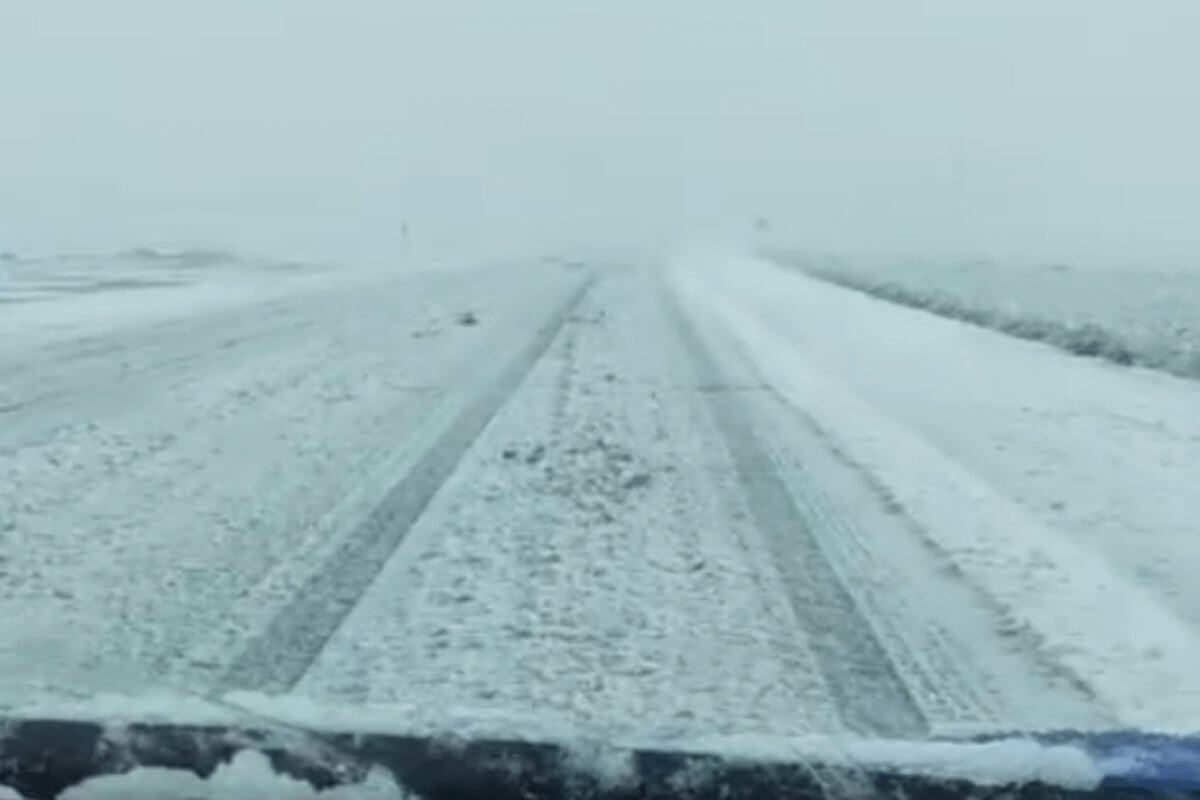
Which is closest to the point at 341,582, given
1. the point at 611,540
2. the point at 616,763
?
the point at 611,540

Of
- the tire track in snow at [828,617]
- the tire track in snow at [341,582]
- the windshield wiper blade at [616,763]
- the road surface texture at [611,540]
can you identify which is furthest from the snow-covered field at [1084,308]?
the windshield wiper blade at [616,763]

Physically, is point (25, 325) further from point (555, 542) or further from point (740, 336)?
point (555, 542)

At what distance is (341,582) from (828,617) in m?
1.88

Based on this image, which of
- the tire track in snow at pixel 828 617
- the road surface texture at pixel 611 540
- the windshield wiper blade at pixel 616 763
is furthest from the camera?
the road surface texture at pixel 611 540

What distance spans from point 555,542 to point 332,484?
2.06 m

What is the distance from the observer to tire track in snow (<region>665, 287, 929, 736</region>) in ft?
18.2

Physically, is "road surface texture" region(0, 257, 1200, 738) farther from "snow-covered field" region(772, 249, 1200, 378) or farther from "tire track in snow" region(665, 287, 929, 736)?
"snow-covered field" region(772, 249, 1200, 378)

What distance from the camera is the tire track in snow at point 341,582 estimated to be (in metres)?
5.92

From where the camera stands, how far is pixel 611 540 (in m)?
8.60

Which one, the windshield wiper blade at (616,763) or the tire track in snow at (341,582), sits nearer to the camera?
the windshield wiper blade at (616,763)

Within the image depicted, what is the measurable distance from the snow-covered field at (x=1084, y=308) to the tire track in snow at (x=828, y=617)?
10475 mm

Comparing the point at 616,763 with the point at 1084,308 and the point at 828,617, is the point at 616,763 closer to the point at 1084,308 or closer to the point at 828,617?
the point at 828,617

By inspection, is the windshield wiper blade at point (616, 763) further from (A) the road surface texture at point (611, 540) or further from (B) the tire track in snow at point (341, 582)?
(B) the tire track in snow at point (341, 582)

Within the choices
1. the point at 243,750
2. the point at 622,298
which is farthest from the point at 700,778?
the point at 622,298
